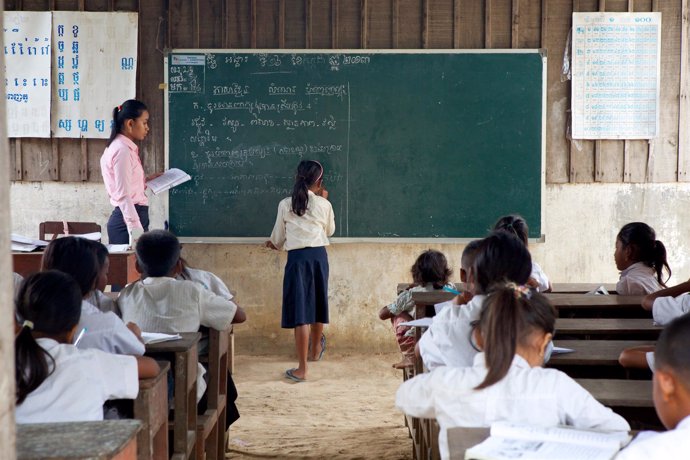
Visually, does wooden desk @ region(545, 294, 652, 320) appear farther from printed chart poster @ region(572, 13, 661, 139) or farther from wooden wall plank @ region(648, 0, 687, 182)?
wooden wall plank @ region(648, 0, 687, 182)

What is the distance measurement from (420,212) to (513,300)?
161 inches

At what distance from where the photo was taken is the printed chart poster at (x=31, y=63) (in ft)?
19.3

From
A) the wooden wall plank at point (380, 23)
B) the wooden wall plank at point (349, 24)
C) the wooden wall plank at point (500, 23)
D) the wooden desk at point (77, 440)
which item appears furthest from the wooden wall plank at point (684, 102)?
the wooden desk at point (77, 440)

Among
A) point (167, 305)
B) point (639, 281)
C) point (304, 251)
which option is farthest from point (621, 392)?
point (304, 251)

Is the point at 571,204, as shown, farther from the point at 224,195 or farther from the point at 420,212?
the point at 224,195

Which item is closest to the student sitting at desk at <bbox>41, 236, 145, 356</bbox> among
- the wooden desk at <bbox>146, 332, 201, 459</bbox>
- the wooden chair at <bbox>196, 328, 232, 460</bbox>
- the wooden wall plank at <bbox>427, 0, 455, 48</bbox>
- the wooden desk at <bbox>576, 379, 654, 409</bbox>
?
the wooden desk at <bbox>146, 332, 201, 459</bbox>

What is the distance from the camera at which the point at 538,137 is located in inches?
234

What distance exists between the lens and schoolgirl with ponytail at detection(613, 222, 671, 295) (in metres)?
3.88

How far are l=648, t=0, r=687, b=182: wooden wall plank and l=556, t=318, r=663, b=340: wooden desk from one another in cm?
283

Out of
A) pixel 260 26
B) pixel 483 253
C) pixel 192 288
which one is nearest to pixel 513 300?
pixel 483 253

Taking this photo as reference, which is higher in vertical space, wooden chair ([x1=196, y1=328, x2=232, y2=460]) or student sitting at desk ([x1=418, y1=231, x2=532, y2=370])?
student sitting at desk ([x1=418, y1=231, x2=532, y2=370])

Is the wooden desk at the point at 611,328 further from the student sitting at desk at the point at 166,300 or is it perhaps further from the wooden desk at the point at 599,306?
the student sitting at desk at the point at 166,300

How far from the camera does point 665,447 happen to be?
142 cm

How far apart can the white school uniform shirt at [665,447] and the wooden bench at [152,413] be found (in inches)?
49.4
